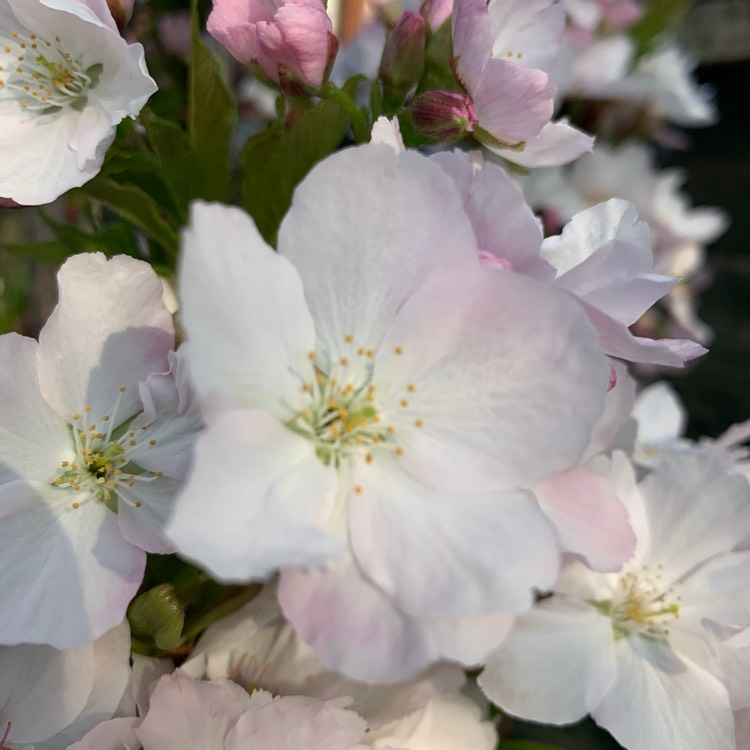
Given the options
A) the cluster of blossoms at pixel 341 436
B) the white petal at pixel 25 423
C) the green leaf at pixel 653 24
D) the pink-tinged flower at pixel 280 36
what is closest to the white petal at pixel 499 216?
the cluster of blossoms at pixel 341 436

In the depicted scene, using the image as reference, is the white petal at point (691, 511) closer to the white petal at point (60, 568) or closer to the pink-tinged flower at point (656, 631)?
the pink-tinged flower at point (656, 631)

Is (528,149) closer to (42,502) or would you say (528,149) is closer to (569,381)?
(569,381)

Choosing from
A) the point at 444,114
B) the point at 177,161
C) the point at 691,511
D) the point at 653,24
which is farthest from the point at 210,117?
the point at 653,24

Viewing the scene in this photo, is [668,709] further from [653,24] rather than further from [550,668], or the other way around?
[653,24]

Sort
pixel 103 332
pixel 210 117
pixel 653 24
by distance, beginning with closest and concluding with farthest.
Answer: pixel 103 332, pixel 210 117, pixel 653 24

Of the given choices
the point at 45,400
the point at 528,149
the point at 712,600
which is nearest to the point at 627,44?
the point at 528,149

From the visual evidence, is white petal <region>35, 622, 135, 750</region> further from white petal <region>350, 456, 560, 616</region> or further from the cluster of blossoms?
white petal <region>350, 456, 560, 616</region>
